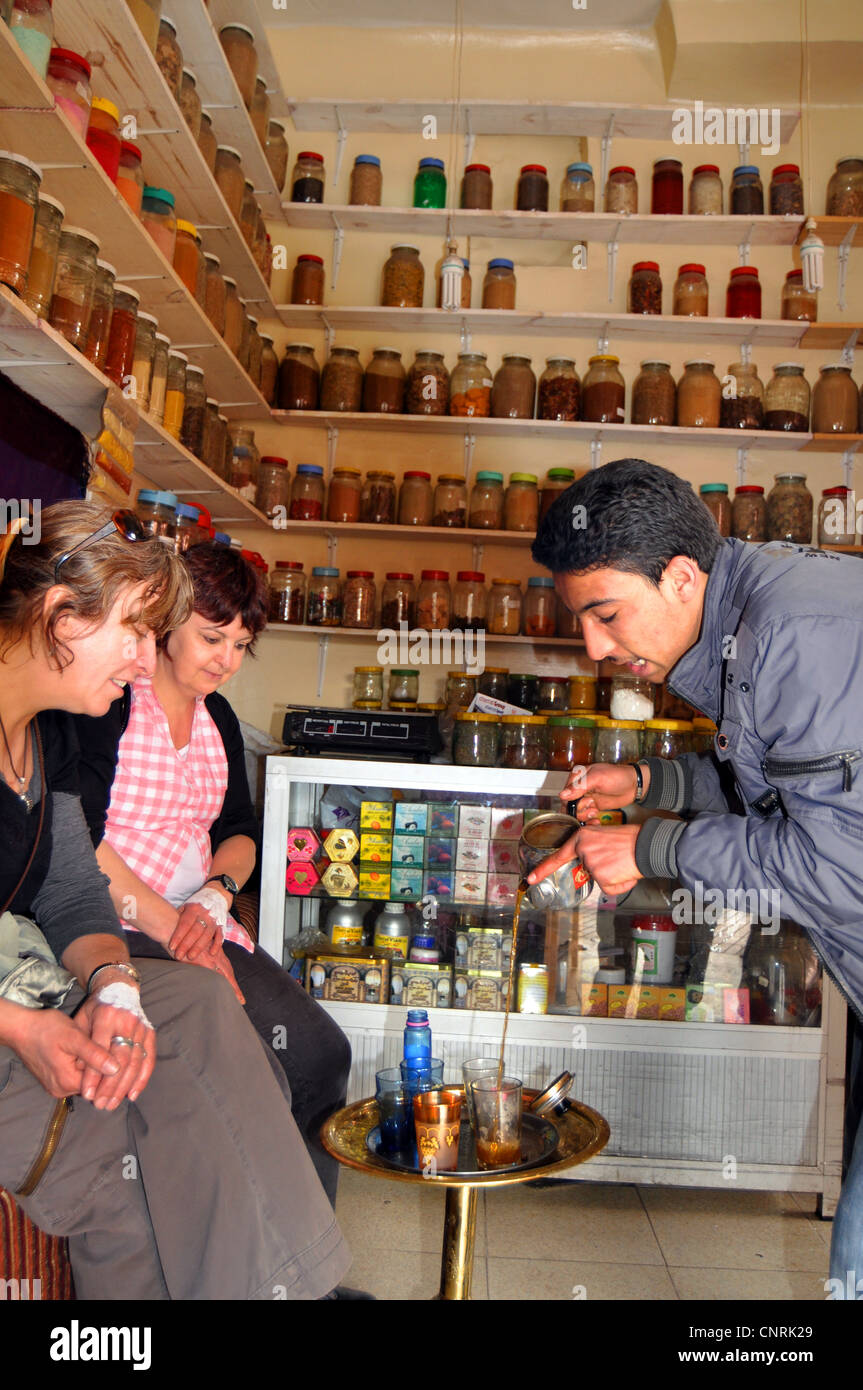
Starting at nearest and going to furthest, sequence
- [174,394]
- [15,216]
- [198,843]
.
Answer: [15,216] → [198,843] → [174,394]

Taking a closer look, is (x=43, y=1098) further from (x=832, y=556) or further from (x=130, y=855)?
(x=832, y=556)

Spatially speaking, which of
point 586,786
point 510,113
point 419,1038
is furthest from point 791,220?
point 419,1038

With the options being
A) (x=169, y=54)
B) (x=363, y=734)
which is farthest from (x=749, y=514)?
(x=169, y=54)

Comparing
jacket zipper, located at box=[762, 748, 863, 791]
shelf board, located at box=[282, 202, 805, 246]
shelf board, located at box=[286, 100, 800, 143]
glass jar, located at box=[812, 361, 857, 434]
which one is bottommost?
jacket zipper, located at box=[762, 748, 863, 791]

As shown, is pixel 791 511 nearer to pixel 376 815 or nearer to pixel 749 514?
pixel 749 514

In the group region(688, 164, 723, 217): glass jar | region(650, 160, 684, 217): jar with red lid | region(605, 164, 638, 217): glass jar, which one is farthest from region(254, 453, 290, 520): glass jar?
region(688, 164, 723, 217): glass jar

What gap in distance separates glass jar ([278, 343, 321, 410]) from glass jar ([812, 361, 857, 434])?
5.56 feet

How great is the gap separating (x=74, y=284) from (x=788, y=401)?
2362 mm

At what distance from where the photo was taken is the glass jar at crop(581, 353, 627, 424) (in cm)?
335

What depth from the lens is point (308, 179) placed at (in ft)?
11.6

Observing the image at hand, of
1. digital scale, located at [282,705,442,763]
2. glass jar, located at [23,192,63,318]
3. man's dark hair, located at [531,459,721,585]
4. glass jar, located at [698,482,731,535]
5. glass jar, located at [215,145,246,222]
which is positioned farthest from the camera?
glass jar, located at [698,482,731,535]

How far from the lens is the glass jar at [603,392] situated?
3.35m

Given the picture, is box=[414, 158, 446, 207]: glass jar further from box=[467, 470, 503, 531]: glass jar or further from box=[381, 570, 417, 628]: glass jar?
box=[381, 570, 417, 628]: glass jar

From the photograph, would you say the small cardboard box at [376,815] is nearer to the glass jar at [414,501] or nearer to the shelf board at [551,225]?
the glass jar at [414,501]
